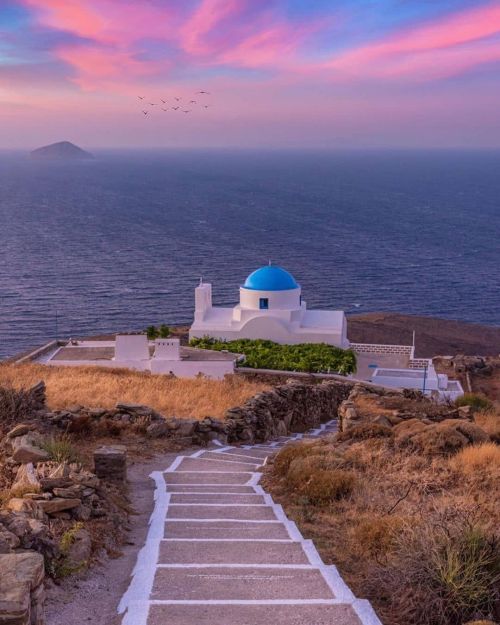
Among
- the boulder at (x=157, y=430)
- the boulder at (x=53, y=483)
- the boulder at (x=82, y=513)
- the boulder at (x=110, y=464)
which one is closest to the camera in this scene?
the boulder at (x=82, y=513)

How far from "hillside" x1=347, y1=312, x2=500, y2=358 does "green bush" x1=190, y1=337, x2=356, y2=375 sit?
16984 millimetres

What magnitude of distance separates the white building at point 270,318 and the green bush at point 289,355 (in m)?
0.75

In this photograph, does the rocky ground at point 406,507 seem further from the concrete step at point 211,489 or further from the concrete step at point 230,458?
the concrete step at point 230,458

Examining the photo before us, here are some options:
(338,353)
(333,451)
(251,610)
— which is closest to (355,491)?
(333,451)

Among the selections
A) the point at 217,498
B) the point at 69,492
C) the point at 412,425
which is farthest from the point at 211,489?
the point at 412,425

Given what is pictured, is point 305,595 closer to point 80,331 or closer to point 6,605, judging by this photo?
point 6,605

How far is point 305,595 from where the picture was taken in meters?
6.51

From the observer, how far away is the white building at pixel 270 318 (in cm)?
3691

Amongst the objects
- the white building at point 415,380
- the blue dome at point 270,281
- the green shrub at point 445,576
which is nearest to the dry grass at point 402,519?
the green shrub at point 445,576

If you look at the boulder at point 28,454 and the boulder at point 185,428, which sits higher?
the boulder at point 28,454

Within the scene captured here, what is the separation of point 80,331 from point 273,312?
21499 mm

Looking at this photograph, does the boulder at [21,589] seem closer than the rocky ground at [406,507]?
Yes

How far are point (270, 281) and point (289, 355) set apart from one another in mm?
6021

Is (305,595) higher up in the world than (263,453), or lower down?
higher up
